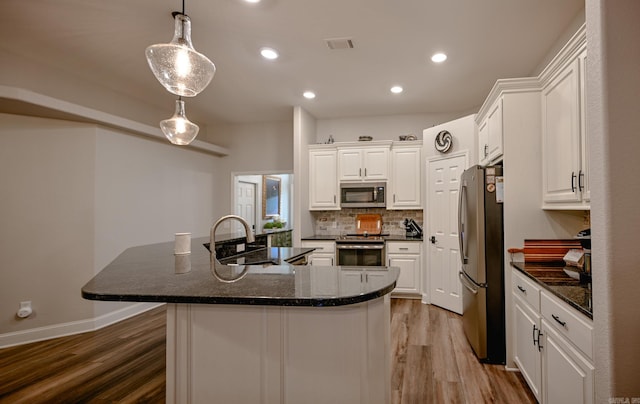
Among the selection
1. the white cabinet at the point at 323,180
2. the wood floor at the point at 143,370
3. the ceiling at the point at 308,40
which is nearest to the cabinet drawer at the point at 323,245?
the white cabinet at the point at 323,180

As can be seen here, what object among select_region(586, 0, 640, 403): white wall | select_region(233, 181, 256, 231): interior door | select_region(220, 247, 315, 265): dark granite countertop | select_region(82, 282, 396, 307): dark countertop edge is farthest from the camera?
select_region(233, 181, 256, 231): interior door

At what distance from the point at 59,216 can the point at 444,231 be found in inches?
176

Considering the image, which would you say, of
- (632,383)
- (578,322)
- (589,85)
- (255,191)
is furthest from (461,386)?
(255,191)

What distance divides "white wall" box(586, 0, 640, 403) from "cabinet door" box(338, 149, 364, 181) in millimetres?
3850

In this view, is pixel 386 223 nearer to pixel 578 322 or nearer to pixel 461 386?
pixel 461 386

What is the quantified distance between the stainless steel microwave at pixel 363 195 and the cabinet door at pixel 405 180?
14 cm

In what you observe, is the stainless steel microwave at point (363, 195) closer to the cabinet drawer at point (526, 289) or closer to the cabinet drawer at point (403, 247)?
the cabinet drawer at point (403, 247)

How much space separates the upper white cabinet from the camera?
1.86 metres

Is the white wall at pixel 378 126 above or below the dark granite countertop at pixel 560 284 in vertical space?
above

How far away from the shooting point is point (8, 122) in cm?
313

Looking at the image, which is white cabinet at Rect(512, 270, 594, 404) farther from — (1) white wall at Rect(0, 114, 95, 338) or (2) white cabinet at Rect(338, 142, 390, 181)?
(1) white wall at Rect(0, 114, 95, 338)

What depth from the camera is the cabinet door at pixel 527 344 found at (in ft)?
6.60

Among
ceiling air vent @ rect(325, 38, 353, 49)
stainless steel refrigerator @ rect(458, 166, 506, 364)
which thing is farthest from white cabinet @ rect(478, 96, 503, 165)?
ceiling air vent @ rect(325, 38, 353, 49)

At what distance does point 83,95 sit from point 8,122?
0.83 meters
